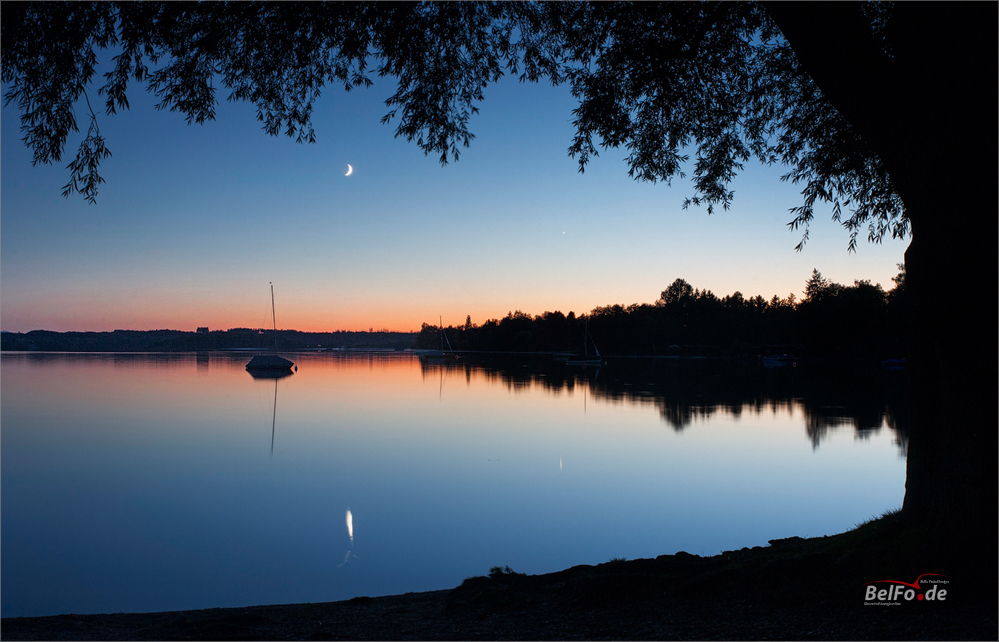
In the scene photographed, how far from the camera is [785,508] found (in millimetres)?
11539

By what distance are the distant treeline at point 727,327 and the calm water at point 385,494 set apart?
60.3m

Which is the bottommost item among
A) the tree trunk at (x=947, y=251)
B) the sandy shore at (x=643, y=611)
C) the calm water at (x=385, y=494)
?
the calm water at (x=385, y=494)

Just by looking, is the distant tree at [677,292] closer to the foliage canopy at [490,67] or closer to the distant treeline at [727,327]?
the distant treeline at [727,327]

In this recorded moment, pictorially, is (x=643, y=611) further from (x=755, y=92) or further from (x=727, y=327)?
(x=727, y=327)

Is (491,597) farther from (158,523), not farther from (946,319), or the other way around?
(158,523)

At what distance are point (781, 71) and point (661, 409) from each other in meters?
19.9

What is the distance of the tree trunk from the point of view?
15.5 ft

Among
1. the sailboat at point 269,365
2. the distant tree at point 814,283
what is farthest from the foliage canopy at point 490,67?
the distant tree at point 814,283

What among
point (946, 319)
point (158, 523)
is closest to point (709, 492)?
point (946, 319)

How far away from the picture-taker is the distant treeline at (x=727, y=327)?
87.1 meters

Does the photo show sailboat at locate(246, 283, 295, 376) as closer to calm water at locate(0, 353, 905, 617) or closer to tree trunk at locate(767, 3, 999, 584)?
calm water at locate(0, 353, 905, 617)

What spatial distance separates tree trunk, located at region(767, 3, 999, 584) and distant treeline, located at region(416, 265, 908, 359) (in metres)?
72.5

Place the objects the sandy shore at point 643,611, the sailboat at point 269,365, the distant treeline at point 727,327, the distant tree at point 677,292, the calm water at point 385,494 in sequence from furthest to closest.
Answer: the distant tree at point 677,292 → the distant treeline at point 727,327 → the sailboat at point 269,365 → the calm water at point 385,494 → the sandy shore at point 643,611

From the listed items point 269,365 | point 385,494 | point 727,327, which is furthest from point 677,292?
point 385,494
